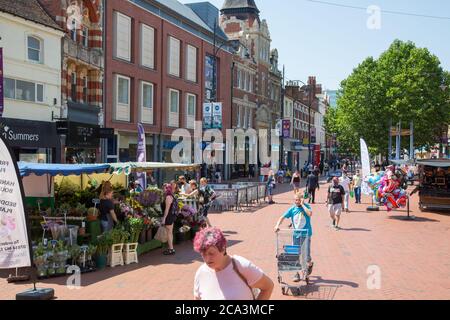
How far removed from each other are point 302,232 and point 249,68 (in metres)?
43.0

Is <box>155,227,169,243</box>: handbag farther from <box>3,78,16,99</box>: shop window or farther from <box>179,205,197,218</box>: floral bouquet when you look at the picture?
<box>3,78,16,99</box>: shop window

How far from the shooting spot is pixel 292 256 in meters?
8.53

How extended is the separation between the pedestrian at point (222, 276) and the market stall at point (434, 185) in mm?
19906

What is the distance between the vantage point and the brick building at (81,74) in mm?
25156

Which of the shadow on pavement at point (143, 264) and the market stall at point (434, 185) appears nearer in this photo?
the shadow on pavement at point (143, 264)

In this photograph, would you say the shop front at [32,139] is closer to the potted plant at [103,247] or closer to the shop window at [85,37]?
the shop window at [85,37]

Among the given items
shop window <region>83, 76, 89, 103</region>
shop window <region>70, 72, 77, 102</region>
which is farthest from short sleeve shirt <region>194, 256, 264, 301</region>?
shop window <region>83, 76, 89, 103</region>

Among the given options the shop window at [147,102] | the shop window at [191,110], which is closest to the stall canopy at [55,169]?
the shop window at [147,102]

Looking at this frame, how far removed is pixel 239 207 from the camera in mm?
23031

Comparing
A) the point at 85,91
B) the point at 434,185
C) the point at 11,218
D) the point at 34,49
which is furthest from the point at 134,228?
the point at 85,91

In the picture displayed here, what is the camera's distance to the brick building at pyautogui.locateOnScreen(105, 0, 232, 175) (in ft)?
97.6

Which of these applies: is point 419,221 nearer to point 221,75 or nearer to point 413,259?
point 413,259

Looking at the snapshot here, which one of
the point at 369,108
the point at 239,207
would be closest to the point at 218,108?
the point at 239,207

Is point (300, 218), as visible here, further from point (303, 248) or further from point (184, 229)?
point (184, 229)
